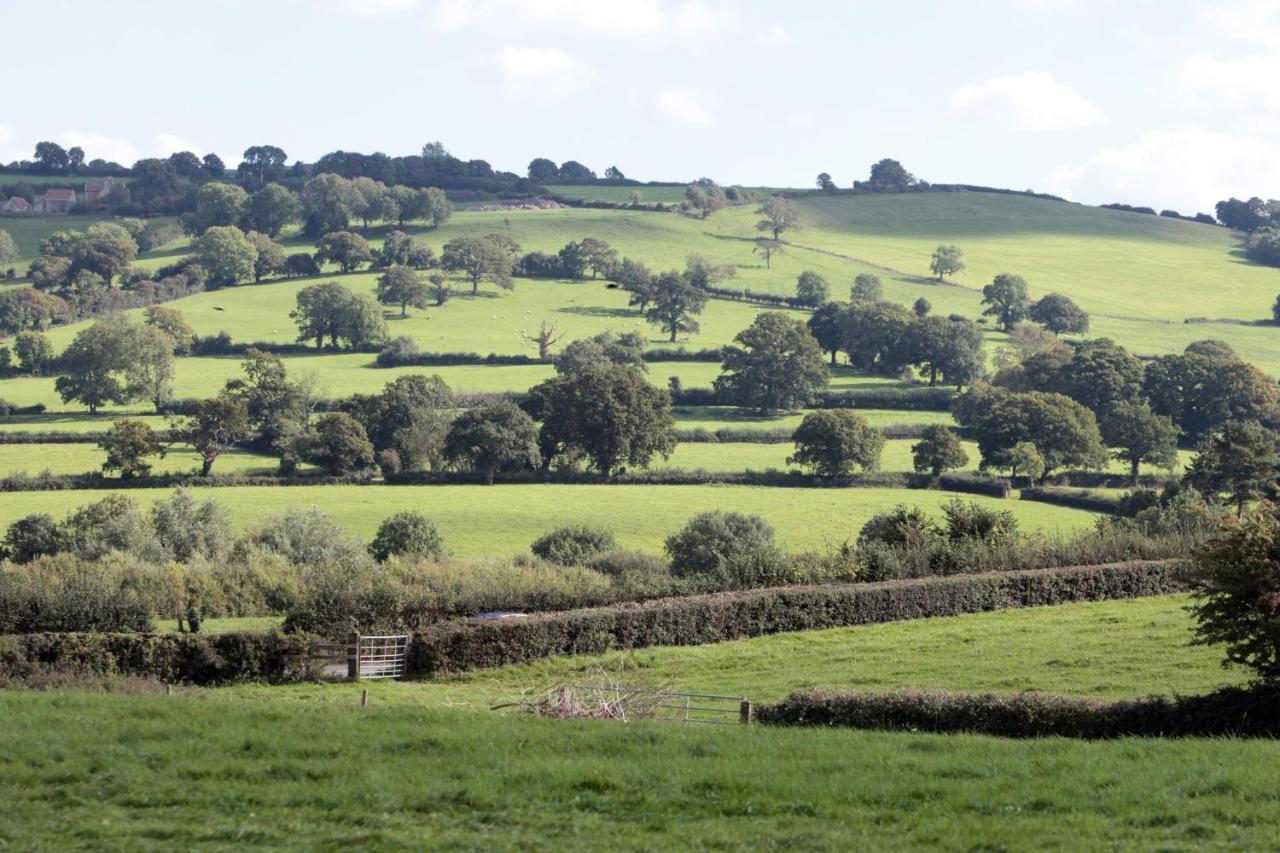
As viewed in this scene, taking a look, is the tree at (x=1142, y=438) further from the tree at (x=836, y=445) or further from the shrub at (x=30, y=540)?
the shrub at (x=30, y=540)

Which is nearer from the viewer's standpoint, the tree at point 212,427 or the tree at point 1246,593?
the tree at point 1246,593

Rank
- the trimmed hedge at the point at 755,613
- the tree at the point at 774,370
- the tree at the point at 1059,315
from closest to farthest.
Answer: the trimmed hedge at the point at 755,613, the tree at the point at 774,370, the tree at the point at 1059,315

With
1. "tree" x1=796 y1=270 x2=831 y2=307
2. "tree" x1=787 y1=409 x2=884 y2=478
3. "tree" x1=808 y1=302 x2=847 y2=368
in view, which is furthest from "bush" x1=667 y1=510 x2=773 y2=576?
"tree" x1=796 y1=270 x2=831 y2=307

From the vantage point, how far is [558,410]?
101 meters

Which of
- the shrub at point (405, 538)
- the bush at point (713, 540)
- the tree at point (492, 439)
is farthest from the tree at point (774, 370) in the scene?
the shrub at point (405, 538)

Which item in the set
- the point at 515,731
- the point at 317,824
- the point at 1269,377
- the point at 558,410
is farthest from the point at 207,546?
the point at 1269,377

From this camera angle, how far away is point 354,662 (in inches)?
1553

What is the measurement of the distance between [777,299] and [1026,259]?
1703 inches

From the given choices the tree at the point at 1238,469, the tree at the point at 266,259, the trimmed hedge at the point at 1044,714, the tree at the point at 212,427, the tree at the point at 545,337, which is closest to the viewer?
the trimmed hedge at the point at 1044,714

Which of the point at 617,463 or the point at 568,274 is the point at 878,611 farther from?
the point at 568,274

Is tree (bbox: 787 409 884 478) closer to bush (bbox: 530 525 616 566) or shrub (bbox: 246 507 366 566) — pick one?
bush (bbox: 530 525 616 566)

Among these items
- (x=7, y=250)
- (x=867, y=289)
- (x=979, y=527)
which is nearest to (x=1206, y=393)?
(x=867, y=289)

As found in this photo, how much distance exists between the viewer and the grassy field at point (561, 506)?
7994cm

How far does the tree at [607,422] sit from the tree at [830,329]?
4616 cm
